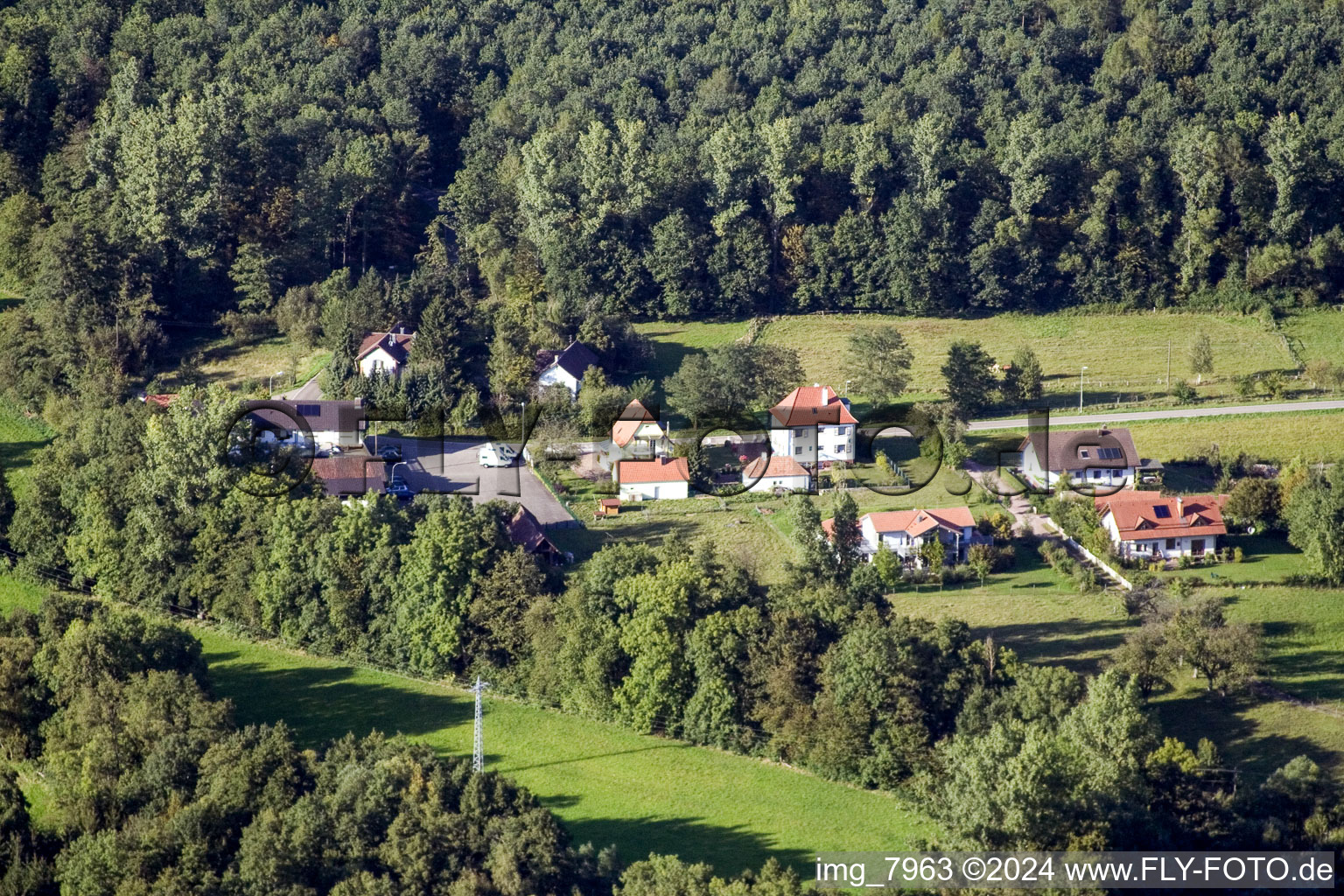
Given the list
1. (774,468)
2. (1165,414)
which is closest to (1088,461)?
(1165,414)

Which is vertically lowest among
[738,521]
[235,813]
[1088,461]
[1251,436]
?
[235,813]

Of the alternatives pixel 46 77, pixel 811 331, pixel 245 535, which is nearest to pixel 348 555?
pixel 245 535

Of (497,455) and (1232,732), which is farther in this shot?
(497,455)

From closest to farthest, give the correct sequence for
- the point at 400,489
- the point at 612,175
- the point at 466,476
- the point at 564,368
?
the point at 400,489, the point at 466,476, the point at 564,368, the point at 612,175

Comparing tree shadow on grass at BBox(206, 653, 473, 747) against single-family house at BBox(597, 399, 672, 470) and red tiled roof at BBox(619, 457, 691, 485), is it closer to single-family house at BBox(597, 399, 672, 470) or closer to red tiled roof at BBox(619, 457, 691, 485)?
red tiled roof at BBox(619, 457, 691, 485)

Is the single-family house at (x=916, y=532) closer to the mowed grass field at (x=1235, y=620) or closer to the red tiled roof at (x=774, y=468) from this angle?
the mowed grass field at (x=1235, y=620)

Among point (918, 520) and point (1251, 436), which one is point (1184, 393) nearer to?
point (1251, 436)
